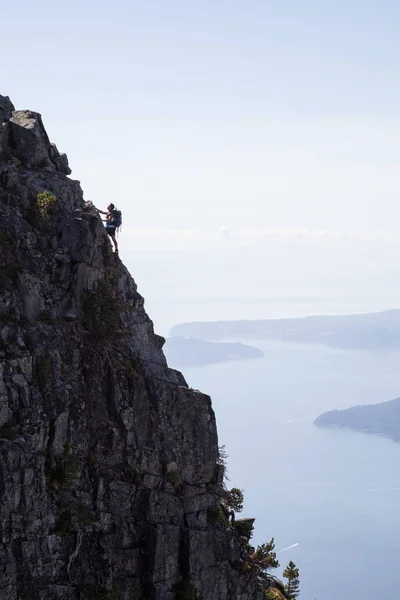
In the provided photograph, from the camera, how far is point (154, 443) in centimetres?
3278

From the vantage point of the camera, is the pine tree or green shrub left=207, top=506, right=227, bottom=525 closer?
green shrub left=207, top=506, right=227, bottom=525

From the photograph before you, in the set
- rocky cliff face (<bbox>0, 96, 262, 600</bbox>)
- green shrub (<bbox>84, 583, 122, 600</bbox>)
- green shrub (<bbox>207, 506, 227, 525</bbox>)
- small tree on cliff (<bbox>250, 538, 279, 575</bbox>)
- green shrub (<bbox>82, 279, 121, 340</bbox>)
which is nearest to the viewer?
rocky cliff face (<bbox>0, 96, 262, 600</bbox>)

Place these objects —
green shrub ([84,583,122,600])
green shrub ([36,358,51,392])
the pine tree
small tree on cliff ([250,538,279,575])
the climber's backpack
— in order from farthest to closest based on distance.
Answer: the pine tree → small tree on cliff ([250,538,279,575]) → the climber's backpack → green shrub ([36,358,51,392]) → green shrub ([84,583,122,600])

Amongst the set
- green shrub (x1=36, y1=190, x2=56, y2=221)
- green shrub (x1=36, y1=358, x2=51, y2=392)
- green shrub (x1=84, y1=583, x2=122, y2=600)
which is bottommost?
green shrub (x1=84, y1=583, x2=122, y2=600)

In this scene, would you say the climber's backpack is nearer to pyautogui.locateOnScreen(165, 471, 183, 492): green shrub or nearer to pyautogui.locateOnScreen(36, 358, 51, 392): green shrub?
pyautogui.locateOnScreen(36, 358, 51, 392): green shrub

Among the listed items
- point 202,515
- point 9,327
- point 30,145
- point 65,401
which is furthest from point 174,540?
point 30,145

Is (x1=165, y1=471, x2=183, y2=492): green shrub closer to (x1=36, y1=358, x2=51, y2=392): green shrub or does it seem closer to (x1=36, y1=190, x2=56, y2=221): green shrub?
(x1=36, y1=358, x2=51, y2=392): green shrub

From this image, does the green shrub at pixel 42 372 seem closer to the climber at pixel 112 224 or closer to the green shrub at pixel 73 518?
the green shrub at pixel 73 518

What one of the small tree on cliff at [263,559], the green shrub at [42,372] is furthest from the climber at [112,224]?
the small tree on cliff at [263,559]

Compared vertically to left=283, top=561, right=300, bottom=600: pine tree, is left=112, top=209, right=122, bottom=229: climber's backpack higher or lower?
higher

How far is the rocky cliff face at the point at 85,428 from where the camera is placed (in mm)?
28516

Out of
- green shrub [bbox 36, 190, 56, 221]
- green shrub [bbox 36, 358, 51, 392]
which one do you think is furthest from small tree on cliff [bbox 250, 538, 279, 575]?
green shrub [bbox 36, 190, 56, 221]

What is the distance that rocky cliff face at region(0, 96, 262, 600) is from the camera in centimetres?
2852

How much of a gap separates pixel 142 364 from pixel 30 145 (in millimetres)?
10022
